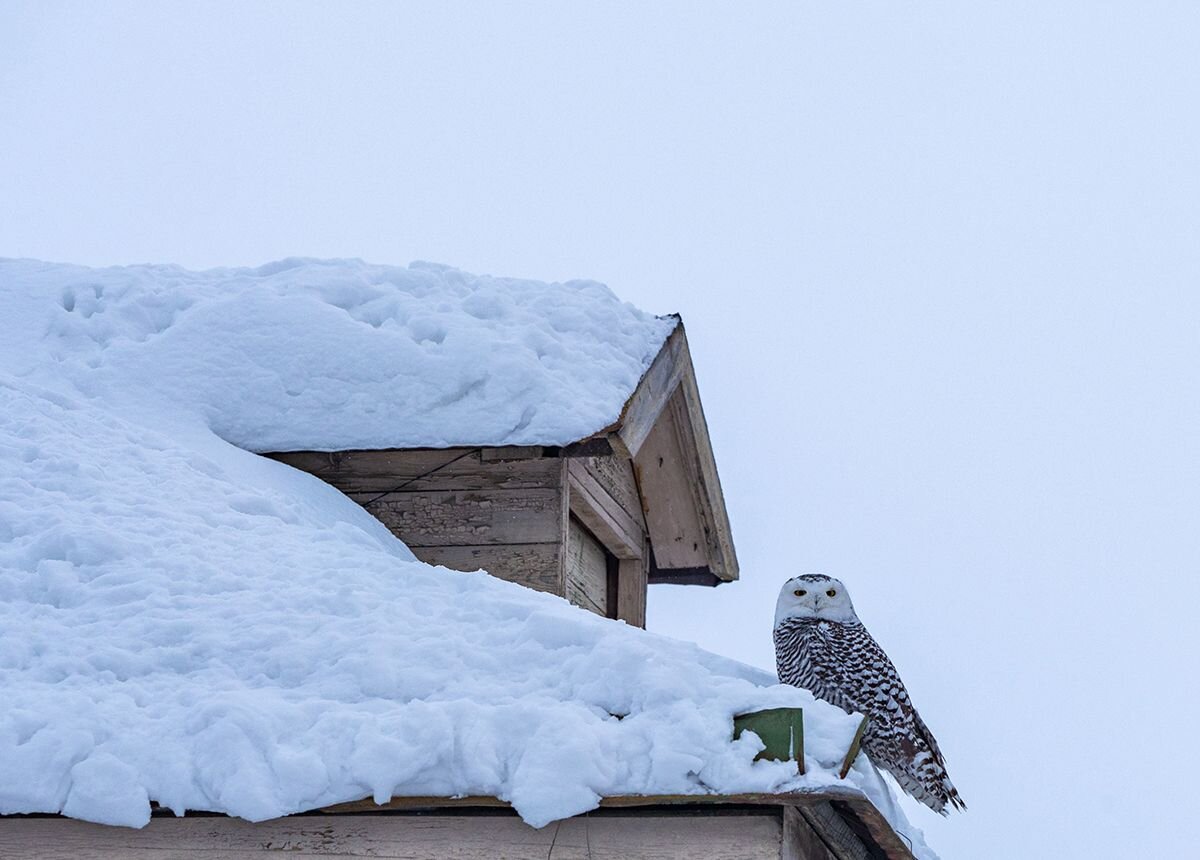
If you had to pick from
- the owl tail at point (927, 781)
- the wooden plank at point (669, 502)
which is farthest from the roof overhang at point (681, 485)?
the owl tail at point (927, 781)

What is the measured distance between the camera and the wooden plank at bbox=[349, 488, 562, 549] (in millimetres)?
5383

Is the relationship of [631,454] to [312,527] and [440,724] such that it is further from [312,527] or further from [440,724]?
[440,724]

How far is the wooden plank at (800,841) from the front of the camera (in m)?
3.03

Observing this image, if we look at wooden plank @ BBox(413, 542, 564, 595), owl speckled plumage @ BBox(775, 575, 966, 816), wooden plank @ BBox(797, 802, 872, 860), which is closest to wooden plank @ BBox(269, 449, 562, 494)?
wooden plank @ BBox(413, 542, 564, 595)

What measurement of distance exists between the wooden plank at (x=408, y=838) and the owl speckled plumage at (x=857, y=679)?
2.92 feet

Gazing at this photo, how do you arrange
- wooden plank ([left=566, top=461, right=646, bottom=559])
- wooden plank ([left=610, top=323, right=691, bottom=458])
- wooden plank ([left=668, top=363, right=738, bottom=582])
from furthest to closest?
wooden plank ([left=668, top=363, right=738, bottom=582])
wooden plank ([left=566, top=461, right=646, bottom=559])
wooden plank ([left=610, top=323, right=691, bottom=458])

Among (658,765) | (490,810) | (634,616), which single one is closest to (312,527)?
(490,810)

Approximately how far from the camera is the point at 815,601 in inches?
192

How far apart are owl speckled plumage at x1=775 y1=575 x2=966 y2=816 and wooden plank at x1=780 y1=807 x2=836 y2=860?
484mm

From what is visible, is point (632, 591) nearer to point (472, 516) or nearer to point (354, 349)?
point (472, 516)

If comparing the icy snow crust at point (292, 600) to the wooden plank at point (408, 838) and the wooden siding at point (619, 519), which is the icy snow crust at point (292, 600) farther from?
the wooden siding at point (619, 519)

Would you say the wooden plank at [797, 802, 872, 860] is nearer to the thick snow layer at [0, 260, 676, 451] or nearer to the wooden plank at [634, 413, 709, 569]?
the thick snow layer at [0, 260, 676, 451]

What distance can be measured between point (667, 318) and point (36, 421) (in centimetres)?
281

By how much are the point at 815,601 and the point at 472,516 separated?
142 centimetres
